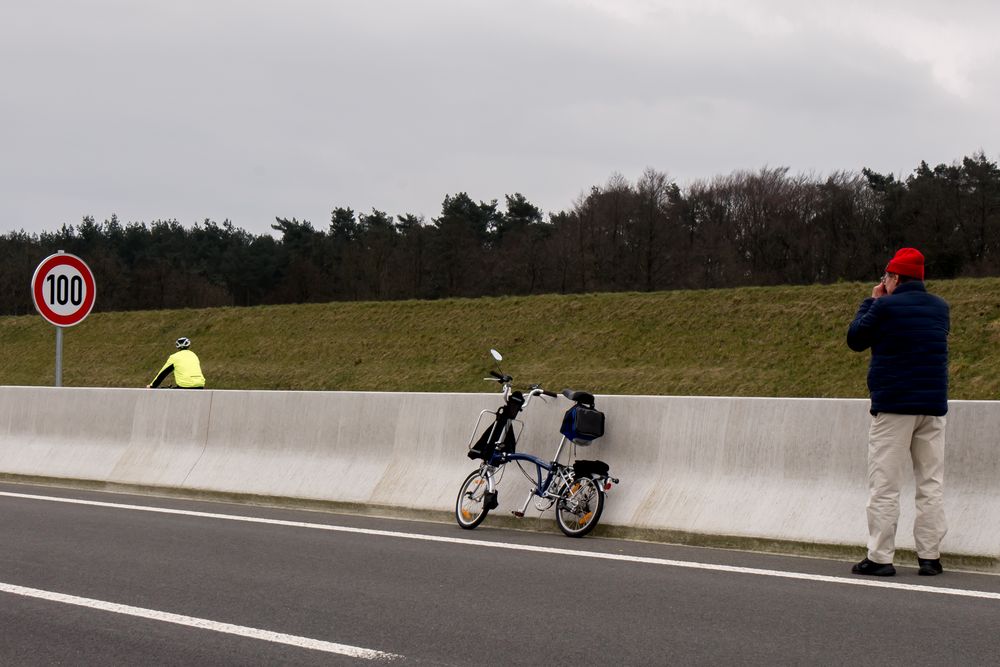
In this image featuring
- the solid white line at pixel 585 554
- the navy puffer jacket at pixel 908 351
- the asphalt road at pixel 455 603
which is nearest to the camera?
the asphalt road at pixel 455 603

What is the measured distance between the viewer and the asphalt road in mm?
5859

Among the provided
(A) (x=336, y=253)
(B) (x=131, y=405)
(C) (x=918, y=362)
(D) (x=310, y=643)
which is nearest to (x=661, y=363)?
(B) (x=131, y=405)

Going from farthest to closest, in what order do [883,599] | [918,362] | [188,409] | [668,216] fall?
[668,216] < [188,409] < [918,362] < [883,599]

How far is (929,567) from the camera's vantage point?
7781 mm

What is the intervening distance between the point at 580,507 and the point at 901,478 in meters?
2.77

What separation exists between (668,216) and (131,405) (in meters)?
62.0

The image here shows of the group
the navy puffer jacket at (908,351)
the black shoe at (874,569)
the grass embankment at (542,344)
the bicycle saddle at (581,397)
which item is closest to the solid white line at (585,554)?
the black shoe at (874,569)

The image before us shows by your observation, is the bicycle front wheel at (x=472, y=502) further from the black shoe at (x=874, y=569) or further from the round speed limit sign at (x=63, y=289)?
the round speed limit sign at (x=63, y=289)

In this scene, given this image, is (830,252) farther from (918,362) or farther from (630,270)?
(918,362)

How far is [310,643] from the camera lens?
19.9ft

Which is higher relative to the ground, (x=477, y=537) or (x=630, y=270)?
(x=630, y=270)

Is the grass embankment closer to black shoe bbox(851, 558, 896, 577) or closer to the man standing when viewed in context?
the man standing

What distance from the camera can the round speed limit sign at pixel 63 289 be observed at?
15.9 m

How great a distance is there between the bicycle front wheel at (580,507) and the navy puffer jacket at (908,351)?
253cm
